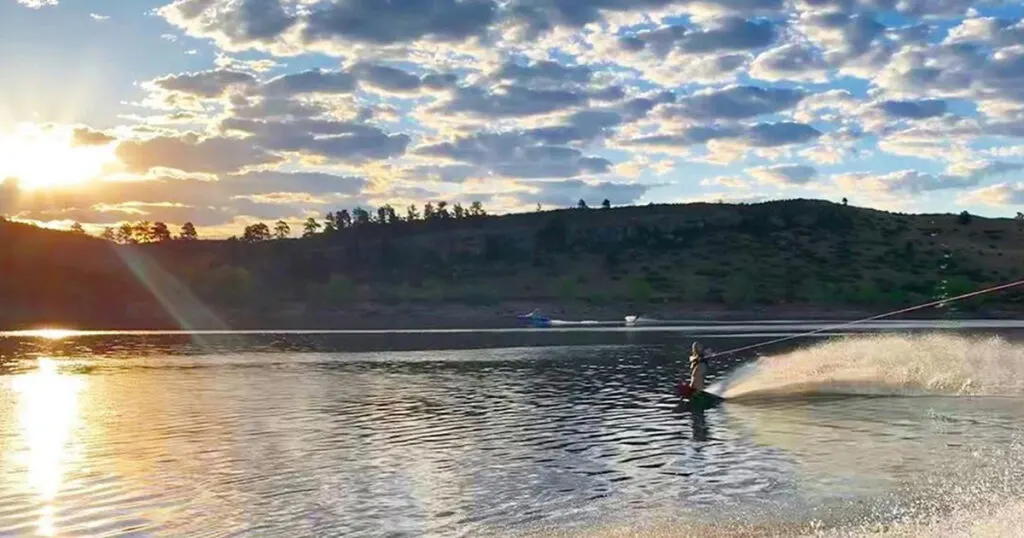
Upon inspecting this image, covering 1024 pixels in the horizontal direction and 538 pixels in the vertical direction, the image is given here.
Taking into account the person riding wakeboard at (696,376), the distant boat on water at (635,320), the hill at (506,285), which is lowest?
the distant boat on water at (635,320)

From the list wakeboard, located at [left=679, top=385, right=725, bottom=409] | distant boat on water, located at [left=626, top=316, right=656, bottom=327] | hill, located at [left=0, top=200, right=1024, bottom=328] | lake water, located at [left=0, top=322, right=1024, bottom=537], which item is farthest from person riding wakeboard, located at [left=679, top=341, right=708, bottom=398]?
hill, located at [left=0, top=200, right=1024, bottom=328]

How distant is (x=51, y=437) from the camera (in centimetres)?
3130

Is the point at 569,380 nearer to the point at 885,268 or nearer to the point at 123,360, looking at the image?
the point at 123,360

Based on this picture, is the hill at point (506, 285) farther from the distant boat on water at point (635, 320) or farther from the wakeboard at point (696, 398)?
the wakeboard at point (696, 398)

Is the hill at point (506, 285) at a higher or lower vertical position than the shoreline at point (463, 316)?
higher

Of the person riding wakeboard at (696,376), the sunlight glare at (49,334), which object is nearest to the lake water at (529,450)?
the person riding wakeboard at (696,376)

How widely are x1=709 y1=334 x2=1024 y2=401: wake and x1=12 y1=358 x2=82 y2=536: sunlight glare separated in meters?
23.2

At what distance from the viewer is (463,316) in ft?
481

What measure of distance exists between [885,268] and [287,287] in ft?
344

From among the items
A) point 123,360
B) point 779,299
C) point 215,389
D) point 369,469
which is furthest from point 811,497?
point 779,299

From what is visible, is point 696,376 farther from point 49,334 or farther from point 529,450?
point 49,334

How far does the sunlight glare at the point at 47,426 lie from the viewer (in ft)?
74.1

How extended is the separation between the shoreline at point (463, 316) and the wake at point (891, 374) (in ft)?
253

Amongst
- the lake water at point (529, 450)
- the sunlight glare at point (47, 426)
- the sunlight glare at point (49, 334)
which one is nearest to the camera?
the lake water at point (529, 450)
